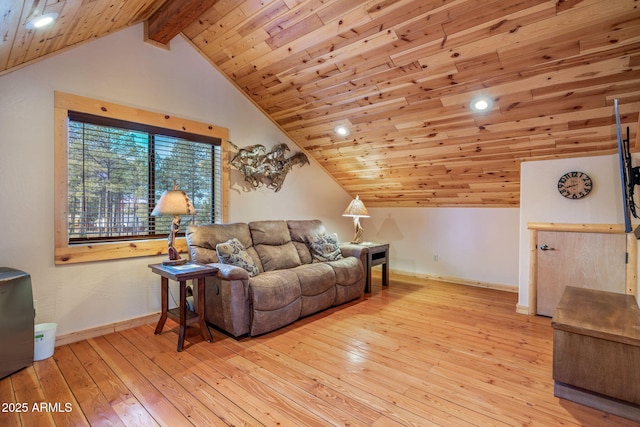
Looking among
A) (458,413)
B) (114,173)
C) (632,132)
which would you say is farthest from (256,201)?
(632,132)

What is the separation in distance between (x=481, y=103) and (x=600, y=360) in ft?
7.32

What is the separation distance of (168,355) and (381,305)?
2348 millimetres

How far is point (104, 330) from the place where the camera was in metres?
2.94

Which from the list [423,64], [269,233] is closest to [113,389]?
[269,233]

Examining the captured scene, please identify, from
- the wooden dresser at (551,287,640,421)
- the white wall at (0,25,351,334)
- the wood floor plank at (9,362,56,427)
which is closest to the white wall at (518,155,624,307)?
the wooden dresser at (551,287,640,421)

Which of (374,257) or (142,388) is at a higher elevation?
(374,257)

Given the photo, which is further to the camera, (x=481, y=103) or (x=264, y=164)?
(x=264, y=164)

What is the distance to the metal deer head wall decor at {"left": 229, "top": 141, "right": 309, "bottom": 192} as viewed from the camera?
407 cm

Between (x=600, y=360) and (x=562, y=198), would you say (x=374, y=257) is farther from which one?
(x=600, y=360)

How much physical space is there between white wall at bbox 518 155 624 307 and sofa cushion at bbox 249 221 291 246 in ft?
9.14

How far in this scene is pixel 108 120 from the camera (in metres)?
3.01

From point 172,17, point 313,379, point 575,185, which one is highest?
point 172,17

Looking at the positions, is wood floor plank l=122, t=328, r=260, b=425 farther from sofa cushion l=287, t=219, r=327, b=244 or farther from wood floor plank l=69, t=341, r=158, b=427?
sofa cushion l=287, t=219, r=327, b=244

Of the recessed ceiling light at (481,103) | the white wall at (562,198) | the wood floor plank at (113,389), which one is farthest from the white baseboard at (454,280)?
the wood floor plank at (113,389)
